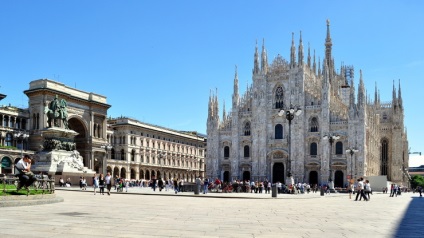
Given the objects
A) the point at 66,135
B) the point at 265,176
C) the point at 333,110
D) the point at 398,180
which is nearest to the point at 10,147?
the point at 66,135

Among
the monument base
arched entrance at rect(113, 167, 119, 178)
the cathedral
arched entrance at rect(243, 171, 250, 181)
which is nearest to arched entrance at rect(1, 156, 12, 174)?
arched entrance at rect(113, 167, 119, 178)

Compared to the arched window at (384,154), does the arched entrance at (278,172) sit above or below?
below

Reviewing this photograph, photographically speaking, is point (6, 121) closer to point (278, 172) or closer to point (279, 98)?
point (279, 98)

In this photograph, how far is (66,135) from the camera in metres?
42.0

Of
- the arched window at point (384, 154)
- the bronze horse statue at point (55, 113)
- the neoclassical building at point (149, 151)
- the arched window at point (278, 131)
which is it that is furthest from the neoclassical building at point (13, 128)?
the arched window at point (384, 154)

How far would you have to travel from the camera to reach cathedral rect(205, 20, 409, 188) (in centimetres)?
6141

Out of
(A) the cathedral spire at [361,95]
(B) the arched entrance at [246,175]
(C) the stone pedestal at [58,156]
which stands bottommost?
(B) the arched entrance at [246,175]

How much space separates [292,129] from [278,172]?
273 inches

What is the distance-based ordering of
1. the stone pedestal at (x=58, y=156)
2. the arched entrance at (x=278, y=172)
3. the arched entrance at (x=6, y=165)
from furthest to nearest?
the arched entrance at (x=278, y=172) → the arched entrance at (x=6, y=165) → the stone pedestal at (x=58, y=156)

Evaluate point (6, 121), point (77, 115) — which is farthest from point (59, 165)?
point (6, 121)

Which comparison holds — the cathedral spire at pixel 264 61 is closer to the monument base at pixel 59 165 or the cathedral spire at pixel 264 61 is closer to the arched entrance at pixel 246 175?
the arched entrance at pixel 246 175

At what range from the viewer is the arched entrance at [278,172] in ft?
219

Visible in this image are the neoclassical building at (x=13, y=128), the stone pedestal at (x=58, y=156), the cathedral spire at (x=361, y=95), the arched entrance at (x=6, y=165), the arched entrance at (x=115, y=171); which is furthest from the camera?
the arched entrance at (x=115, y=171)

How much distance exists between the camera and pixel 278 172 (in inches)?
2640
